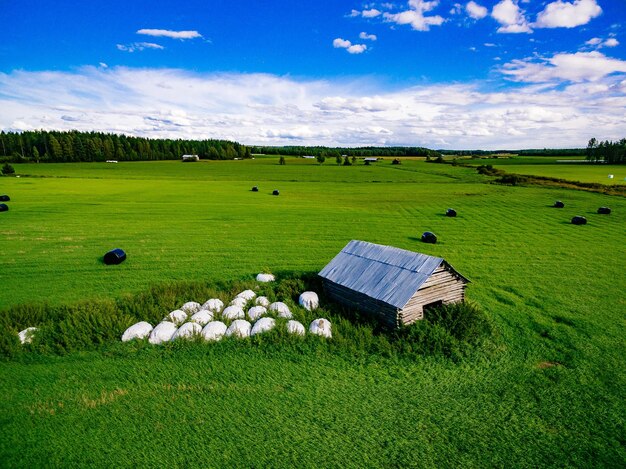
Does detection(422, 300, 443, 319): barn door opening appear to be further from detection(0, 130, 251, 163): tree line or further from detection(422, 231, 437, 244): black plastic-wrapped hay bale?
detection(0, 130, 251, 163): tree line

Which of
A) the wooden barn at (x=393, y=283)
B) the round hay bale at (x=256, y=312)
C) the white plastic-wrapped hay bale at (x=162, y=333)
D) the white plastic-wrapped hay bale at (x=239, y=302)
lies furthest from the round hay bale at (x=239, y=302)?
the wooden barn at (x=393, y=283)

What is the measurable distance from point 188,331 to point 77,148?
17428 centimetres

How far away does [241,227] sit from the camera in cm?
3862

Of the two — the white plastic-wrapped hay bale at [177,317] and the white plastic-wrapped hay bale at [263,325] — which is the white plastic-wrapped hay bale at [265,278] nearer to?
the white plastic-wrapped hay bale at [177,317]

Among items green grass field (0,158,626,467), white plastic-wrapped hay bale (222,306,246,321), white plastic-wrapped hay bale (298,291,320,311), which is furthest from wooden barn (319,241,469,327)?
white plastic-wrapped hay bale (222,306,246,321)

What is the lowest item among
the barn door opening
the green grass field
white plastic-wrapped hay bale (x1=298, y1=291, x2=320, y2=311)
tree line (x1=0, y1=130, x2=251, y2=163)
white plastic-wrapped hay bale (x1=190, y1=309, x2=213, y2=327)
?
the green grass field

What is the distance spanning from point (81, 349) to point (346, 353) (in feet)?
36.6

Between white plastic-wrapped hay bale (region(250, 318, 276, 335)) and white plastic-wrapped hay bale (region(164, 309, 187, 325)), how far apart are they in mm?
3608

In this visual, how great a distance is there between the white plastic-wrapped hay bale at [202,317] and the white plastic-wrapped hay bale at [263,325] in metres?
2.43

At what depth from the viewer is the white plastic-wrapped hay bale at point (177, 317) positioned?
16969 mm

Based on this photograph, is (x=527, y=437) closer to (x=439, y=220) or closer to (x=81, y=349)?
(x=81, y=349)

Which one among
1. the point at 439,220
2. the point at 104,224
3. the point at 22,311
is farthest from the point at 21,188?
the point at 439,220

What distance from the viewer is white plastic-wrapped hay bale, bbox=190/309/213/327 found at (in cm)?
1691

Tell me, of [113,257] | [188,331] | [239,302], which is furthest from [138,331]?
[113,257]
